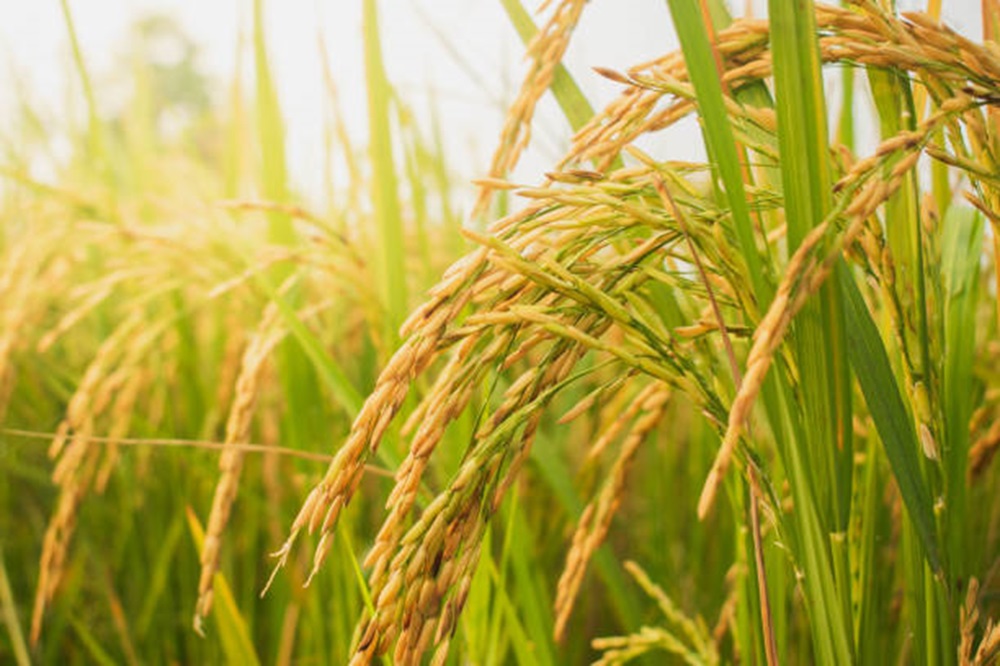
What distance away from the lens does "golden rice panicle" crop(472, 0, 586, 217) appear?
0.75 m

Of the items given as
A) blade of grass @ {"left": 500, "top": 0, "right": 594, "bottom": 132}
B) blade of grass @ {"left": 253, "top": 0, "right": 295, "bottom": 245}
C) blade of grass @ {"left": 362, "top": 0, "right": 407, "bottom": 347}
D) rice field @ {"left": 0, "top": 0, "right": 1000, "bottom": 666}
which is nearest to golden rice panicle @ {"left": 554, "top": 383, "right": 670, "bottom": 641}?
rice field @ {"left": 0, "top": 0, "right": 1000, "bottom": 666}

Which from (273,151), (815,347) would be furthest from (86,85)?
(815,347)

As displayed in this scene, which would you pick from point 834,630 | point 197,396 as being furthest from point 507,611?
point 197,396

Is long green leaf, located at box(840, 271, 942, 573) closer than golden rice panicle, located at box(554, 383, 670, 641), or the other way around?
long green leaf, located at box(840, 271, 942, 573)

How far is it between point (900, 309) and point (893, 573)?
63 centimetres

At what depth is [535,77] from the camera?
2.60 feet

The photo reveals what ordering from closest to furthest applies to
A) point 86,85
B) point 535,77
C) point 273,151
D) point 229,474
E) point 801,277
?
point 801,277 → point 535,77 → point 229,474 → point 86,85 → point 273,151

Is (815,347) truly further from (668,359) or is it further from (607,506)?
(607,506)

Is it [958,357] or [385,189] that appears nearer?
[958,357]

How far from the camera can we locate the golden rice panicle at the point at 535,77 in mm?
750

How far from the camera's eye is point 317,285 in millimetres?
2273

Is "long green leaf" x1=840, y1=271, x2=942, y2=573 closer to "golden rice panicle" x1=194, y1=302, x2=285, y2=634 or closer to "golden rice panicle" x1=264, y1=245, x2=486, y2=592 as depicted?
"golden rice panicle" x1=264, y1=245, x2=486, y2=592

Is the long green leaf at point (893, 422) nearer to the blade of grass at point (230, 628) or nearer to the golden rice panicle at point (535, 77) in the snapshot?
the golden rice panicle at point (535, 77)

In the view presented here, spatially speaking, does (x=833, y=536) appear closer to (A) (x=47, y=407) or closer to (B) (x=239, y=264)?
(B) (x=239, y=264)
